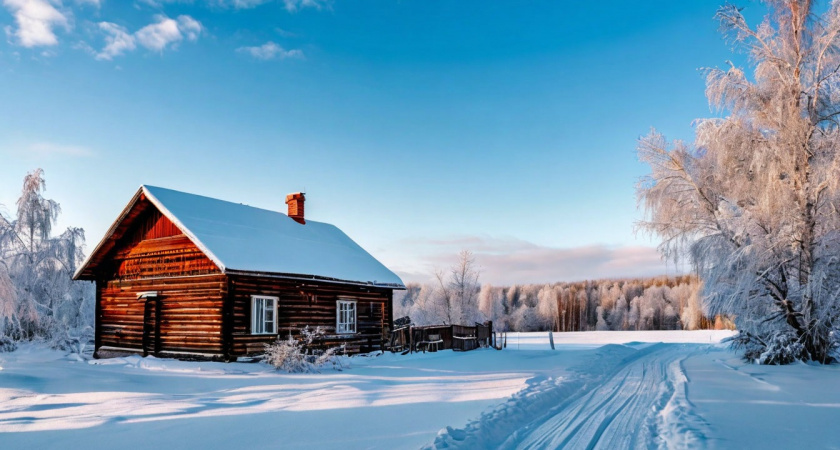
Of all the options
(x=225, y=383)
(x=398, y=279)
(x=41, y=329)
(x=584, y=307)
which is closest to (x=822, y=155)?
(x=398, y=279)

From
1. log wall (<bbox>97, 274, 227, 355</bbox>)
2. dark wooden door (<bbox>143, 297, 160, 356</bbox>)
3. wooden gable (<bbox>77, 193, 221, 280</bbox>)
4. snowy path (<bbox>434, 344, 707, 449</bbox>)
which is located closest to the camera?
snowy path (<bbox>434, 344, 707, 449</bbox>)

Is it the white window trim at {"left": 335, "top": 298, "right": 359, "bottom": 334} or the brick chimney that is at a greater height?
the brick chimney

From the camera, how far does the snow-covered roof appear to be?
19.5 metres

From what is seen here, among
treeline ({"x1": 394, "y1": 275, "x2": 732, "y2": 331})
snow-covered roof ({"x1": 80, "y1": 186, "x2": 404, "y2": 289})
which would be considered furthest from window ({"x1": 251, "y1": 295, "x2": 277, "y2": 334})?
treeline ({"x1": 394, "y1": 275, "x2": 732, "y2": 331})

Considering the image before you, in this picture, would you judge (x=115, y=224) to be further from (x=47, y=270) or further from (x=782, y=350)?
(x=782, y=350)

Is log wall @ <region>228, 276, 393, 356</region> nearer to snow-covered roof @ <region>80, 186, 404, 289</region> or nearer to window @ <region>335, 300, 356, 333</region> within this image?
window @ <region>335, 300, 356, 333</region>

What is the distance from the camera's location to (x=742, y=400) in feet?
39.5

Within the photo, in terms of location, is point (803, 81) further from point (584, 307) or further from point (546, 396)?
point (584, 307)

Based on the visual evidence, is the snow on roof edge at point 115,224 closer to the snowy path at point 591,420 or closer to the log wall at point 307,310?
the log wall at point 307,310

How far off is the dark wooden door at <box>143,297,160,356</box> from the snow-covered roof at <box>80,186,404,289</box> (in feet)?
12.2

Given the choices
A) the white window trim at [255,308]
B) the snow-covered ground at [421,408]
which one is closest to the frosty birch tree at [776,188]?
the snow-covered ground at [421,408]

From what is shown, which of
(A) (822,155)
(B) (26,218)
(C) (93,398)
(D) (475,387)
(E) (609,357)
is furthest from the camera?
(B) (26,218)

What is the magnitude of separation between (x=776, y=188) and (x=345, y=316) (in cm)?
1666

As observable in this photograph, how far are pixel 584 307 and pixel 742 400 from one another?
111 meters
